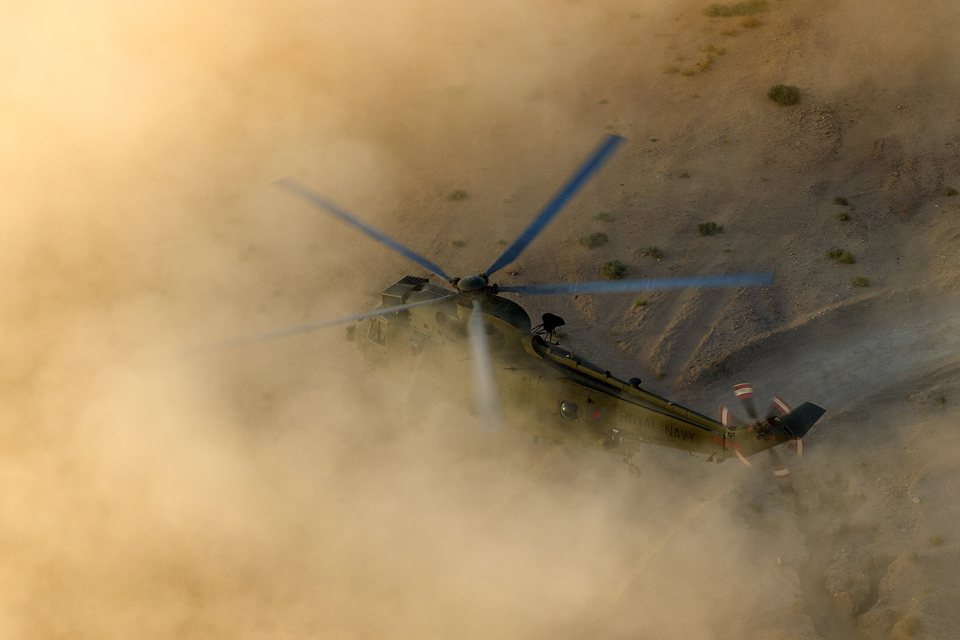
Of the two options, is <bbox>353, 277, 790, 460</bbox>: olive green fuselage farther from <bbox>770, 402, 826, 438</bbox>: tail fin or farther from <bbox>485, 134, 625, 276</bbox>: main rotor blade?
<bbox>485, 134, 625, 276</bbox>: main rotor blade

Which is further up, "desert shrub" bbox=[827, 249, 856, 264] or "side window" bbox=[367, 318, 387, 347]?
"desert shrub" bbox=[827, 249, 856, 264]

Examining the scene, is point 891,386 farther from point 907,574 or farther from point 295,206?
point 295,206

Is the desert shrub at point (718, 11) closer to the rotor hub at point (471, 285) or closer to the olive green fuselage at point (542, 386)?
the olive green fuselage at point (542, 386)

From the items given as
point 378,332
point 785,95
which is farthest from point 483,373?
point 785,95

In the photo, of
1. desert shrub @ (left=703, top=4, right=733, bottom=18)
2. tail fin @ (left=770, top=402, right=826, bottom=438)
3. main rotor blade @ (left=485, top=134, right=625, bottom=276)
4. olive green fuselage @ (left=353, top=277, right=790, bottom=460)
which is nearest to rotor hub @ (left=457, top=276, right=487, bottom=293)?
olive green fuselage @ (left=353, top=277, right=790, bottom=460)

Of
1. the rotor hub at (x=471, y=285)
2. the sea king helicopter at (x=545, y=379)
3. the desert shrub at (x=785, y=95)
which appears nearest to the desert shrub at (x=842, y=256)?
the sea king helicopter at (x=545, y=379)

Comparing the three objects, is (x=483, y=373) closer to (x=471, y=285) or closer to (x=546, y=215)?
(x=471, y=285)
